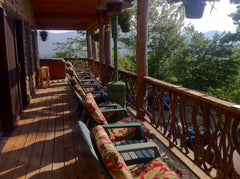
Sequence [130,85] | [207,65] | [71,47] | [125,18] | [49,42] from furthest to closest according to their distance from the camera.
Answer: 1. [49,42]
2. [71,47]
3. [207,65]
4. [125,18]
5. [130,85]

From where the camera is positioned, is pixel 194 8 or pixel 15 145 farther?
pixel 194 8

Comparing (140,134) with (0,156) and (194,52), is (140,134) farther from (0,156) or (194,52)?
(194,52)

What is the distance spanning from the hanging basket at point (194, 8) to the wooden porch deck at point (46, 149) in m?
2.77

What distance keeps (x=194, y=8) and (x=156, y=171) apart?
3025 millimetres

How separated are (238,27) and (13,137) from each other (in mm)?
20663

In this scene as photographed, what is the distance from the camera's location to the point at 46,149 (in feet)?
8.99

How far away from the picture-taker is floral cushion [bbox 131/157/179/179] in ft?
4.98

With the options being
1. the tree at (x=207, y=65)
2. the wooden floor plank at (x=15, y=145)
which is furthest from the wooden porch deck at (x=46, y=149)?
the tree at (x=207, y=65)

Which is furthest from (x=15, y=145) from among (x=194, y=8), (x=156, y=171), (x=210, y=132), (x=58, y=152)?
(x=194, y=8)

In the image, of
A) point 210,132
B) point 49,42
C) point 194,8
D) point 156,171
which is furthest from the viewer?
point 49,42

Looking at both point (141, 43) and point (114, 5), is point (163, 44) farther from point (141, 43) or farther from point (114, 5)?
point (114, 5)

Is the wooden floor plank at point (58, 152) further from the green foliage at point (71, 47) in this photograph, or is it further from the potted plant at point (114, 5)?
the green foliage at point (71, 47)

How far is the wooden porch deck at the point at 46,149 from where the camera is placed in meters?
2.24

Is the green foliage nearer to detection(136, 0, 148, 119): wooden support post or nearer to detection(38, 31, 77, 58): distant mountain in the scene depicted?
detection(38, 31, 77, 58): distant mountain
